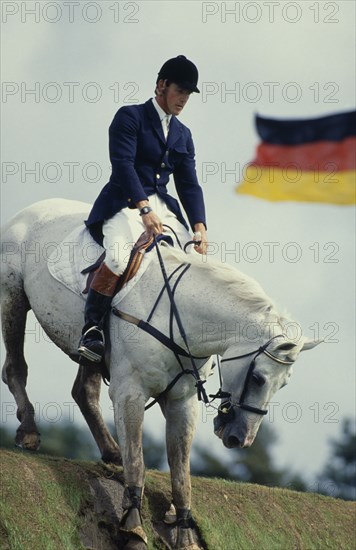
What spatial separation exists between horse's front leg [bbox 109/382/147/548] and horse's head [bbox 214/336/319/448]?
90cm

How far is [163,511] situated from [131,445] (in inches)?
47.7

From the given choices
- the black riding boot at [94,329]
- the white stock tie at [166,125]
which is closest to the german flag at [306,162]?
the white stock tie at [166,125]

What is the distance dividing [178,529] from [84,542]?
1.02 metres

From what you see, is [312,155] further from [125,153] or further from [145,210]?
[145,210]

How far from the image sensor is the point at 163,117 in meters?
13.5

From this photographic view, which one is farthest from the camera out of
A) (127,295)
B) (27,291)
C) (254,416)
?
(27,291)

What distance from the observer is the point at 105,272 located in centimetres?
1288

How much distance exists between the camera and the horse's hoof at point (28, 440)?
46.1 feet

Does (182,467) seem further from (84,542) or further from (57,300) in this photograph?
(57,300)

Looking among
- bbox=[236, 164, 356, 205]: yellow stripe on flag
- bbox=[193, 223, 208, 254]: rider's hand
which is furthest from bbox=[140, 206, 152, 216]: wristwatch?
bbox=[236, 164, 356, 205]: yellow stripe on flag

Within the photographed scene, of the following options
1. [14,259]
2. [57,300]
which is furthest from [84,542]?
[14,259]

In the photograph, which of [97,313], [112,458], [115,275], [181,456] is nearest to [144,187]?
[115,275]

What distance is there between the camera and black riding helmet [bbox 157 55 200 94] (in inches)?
519

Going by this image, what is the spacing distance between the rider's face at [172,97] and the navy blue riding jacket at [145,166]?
0.42 ft
